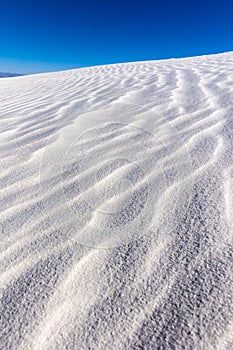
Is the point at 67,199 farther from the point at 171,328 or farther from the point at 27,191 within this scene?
the point at 171,328

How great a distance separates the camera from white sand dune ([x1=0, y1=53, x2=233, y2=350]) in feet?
2.77

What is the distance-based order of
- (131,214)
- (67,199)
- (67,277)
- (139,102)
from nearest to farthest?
(67,277), (131,214), (67,199), (139,102)

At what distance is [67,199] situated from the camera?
5.00 ft

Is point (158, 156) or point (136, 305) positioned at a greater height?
point (158, 156)

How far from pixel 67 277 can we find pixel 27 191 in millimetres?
716

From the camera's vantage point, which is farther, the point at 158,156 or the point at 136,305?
the point at 158,156

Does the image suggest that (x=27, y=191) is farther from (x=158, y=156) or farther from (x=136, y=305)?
(x=136, y=305)

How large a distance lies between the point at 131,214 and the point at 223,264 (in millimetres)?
441

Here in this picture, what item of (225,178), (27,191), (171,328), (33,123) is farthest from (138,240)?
(33,123)

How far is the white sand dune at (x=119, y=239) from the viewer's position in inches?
33.2

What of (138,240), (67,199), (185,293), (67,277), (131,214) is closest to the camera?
(185,293)

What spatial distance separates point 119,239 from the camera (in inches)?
47.7

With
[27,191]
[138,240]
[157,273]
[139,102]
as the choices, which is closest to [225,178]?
[138,240]

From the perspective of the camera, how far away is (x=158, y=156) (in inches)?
72.8
